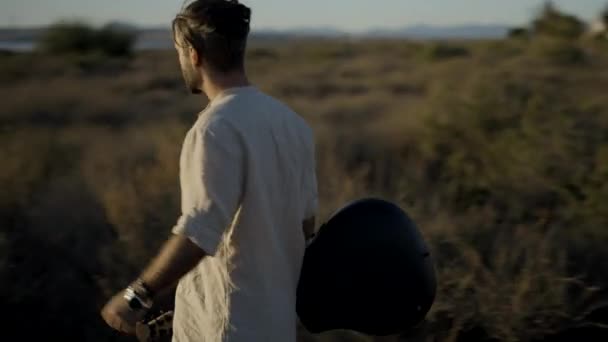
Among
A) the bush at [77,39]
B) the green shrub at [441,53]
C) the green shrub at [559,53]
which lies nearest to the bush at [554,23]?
the green shrub at [441,53]

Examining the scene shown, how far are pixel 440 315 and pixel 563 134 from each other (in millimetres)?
3311

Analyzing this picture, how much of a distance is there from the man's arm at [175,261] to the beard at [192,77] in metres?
0.43

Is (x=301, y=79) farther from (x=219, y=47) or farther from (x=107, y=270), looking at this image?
(x=219, y=47)

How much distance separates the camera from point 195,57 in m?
2.15

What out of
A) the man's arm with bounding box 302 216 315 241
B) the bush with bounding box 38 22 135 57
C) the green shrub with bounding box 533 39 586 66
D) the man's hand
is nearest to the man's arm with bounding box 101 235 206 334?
the man's hand

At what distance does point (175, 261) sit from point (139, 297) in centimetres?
16

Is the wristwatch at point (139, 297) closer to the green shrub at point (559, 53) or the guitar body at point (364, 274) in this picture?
the guitar body at point (364, 274)

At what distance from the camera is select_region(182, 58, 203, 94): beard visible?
2188 mm

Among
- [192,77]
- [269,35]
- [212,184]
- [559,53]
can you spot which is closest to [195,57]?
[192,77]

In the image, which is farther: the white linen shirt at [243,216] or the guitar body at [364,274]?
the guitar body at [364,274]

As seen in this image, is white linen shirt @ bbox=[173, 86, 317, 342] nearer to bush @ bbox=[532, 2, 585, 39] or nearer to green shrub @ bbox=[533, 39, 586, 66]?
green shrub @ bbox=[533, 39, 586, 66]

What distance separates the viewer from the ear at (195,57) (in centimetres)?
214

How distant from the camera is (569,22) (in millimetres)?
32219

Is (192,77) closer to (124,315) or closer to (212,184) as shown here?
(212,184)
